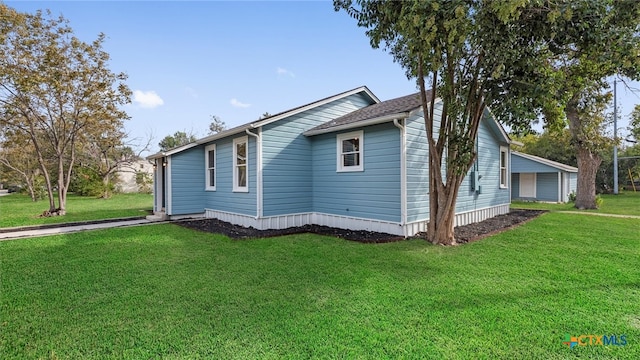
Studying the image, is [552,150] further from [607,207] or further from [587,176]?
[587,176]

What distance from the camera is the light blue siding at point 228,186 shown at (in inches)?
338

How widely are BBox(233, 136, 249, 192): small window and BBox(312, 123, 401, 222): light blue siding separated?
7.20 feet

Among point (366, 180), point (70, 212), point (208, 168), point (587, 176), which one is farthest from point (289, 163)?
point (587, 176)

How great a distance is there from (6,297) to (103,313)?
5.48 ft

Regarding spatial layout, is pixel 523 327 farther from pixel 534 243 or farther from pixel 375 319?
pixel 534 243

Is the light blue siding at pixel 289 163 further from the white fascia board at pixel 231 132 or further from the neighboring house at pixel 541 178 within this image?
the neighboring house at pixel 541 178

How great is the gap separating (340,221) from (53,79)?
11404mm

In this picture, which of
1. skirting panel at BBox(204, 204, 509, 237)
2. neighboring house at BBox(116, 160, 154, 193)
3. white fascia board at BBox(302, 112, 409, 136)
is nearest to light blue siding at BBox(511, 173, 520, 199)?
skirting panel at BBox(204, 204, 509, 237)

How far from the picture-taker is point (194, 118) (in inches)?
1388

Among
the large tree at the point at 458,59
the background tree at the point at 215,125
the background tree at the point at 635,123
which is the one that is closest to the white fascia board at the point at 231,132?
the large tree at the point at 458,59

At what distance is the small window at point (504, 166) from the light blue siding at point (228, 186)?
9.43 meters

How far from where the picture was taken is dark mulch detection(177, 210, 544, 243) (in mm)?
7087

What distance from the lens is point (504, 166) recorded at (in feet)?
37.8

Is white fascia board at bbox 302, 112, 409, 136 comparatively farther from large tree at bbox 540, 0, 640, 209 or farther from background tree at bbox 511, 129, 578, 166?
background tree at bbox 511, 129, 578, 166
